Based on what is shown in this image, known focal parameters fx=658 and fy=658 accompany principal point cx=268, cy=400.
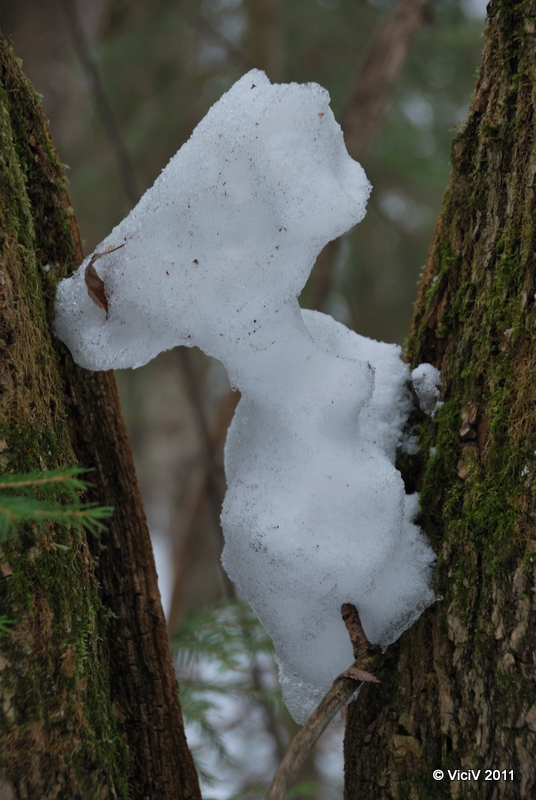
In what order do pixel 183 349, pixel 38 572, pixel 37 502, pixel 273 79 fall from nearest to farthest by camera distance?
pixel 37 502 < pixel 38 572 < pixel 183 349 < pixel 273 79

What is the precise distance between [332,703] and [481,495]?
278 millimetres

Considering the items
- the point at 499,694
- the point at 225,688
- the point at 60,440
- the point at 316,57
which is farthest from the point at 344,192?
the point at 316,57

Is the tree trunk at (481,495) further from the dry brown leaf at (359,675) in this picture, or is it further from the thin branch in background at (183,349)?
the thin branch in background at (183,349)

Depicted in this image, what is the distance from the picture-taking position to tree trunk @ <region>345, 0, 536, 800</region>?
2.21 feet

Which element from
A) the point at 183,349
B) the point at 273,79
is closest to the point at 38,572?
the point at 183,349

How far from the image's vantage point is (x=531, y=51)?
2.44 ft

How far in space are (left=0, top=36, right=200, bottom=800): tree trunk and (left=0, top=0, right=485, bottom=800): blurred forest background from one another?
5.31 ft

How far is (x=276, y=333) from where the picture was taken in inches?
31.2

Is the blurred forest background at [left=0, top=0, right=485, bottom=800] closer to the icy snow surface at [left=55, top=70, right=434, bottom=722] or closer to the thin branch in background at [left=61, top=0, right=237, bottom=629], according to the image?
the thin branch in background at [left=61, top=0, right=237, bottom=629]

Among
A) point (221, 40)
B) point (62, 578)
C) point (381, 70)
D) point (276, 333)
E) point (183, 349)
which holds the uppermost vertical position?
point (221, 40)

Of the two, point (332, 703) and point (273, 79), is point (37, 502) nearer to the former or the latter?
point (332, 703)

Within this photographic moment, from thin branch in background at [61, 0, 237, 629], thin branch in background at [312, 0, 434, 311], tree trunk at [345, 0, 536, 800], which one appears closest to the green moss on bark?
tree trunk at [345, 0, 536, 800]

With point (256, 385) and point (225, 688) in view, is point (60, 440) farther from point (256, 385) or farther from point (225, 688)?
point (225, 688)

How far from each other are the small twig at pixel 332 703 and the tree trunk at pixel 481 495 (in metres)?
0.07
